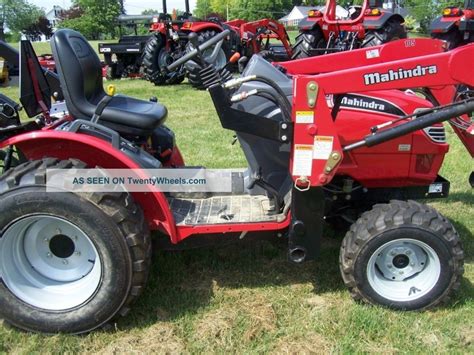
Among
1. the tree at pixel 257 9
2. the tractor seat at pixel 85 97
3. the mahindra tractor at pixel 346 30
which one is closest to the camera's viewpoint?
the tractor seat at pixel 85 97

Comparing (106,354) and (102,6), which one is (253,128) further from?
(102,6)

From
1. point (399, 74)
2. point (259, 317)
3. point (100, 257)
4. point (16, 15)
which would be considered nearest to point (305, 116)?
point (399, 74)

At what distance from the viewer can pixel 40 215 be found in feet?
7.46

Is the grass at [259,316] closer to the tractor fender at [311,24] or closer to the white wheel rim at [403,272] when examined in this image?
the white wheel rim at [403,272]

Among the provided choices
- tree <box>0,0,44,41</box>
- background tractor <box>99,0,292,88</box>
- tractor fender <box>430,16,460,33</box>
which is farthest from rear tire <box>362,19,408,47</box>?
tree <box>0,0,44,41</box>

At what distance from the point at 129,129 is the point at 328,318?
58.8 inches

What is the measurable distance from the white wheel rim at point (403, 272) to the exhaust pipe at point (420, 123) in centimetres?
54

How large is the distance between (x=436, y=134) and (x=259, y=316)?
4.64 ft

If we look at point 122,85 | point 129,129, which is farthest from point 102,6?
point 129,129

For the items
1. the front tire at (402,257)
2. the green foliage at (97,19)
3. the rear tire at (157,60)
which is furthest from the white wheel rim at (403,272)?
the green foliage at (97,19)

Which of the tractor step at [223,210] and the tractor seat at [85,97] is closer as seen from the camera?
the tractor step at [223,210]

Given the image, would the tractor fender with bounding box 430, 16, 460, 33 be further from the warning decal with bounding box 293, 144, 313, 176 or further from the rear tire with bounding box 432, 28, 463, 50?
the warning decal with bounding box 293, 144, 313, 176

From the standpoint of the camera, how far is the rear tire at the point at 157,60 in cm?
1025

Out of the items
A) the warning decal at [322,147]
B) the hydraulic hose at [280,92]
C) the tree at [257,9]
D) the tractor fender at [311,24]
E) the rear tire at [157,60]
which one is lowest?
the tree at [257,9]
